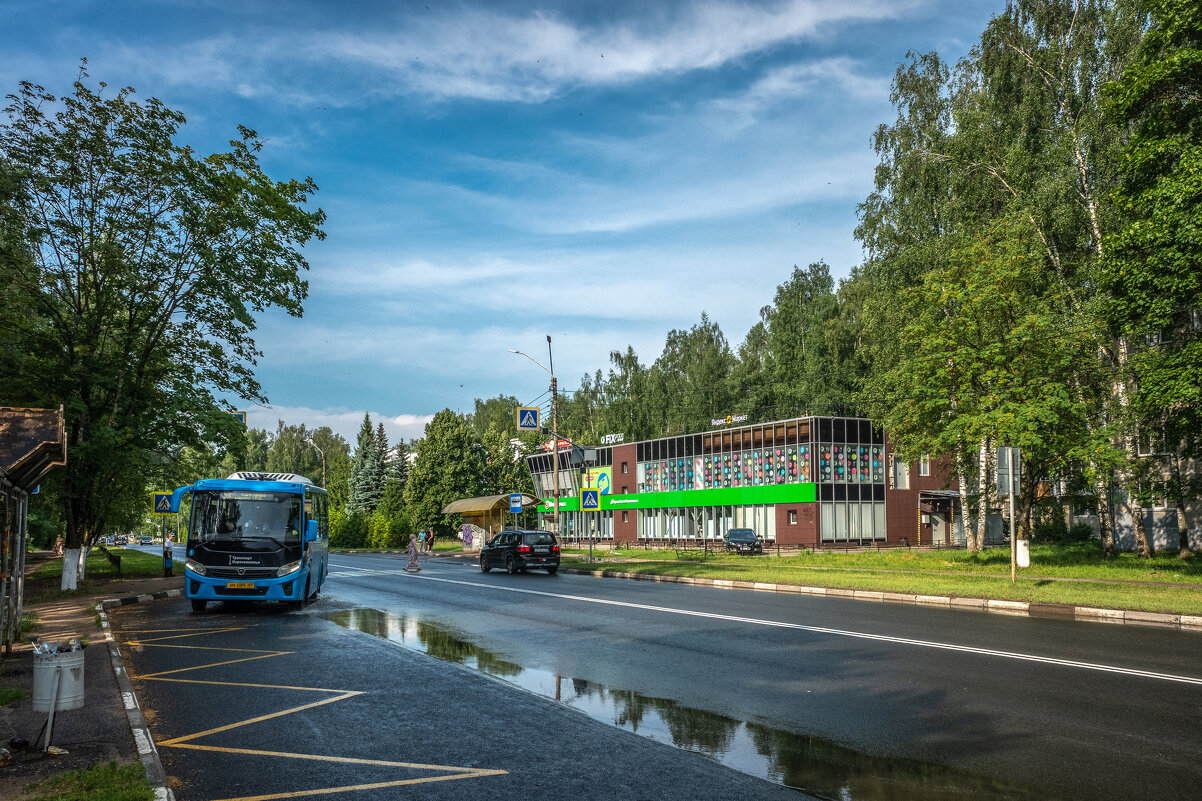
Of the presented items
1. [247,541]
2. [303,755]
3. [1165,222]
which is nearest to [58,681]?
[303,755]

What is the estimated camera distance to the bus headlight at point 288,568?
17047 mm

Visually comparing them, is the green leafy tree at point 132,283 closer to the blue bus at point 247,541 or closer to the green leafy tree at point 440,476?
the blue bus at point 247,541

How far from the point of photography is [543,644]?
12062mm

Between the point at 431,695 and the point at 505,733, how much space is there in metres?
1.92

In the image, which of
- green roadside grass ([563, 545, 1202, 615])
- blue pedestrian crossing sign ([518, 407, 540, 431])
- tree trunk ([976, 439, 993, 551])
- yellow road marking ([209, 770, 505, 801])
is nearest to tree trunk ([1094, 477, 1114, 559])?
green roadside grass ([563, 545, 1202, 615])

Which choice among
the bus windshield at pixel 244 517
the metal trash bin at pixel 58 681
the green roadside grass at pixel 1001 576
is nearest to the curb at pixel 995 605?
the green roadside grass at pixel 1001 576

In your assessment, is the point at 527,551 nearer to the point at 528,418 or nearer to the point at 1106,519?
the point at 528,418

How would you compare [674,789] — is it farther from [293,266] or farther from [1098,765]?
[293,266]

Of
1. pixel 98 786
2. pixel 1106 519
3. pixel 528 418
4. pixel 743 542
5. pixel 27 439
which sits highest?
pixel 528 418

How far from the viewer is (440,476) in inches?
2913

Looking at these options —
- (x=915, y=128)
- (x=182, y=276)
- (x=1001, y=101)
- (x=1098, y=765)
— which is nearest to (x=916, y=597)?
(x=1098, y=765)

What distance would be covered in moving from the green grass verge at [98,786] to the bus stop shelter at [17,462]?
13.6 ft

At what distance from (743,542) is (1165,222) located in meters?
28.7

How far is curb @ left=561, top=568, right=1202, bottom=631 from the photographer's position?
14.2m
